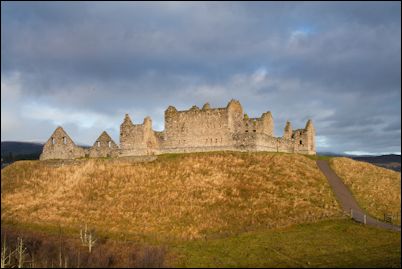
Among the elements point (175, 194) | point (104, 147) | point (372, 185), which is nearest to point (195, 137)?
point (104, 147)

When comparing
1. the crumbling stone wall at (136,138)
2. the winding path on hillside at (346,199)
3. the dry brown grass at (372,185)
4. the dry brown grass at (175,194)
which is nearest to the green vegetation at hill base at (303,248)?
the winding path on hillside at (346,199)

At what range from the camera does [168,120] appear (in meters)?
73.6

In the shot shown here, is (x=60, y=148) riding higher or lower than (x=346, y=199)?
higher

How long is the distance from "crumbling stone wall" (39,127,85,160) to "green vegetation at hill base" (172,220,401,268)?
42748mm

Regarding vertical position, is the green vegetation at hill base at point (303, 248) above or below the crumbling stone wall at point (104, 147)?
below

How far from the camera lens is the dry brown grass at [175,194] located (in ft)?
140

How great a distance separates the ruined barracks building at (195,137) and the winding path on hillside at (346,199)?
1213 centimetres

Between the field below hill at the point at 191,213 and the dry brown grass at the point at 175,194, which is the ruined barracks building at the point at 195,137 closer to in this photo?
the field below hill at the point at 191,213

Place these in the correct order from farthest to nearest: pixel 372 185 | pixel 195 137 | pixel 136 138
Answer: pixel 136 138, pixel 195 137, pixel 372 185

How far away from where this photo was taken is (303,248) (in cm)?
3281

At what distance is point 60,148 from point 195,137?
75.7 ft

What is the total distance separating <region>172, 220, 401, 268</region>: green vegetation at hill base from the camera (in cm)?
2903

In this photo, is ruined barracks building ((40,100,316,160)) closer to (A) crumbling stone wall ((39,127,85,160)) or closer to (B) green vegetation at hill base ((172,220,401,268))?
(A) crumbling stone wall ((39,127,85,160))

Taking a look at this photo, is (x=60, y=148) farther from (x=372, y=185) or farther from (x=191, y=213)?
(x=372, y=185)
